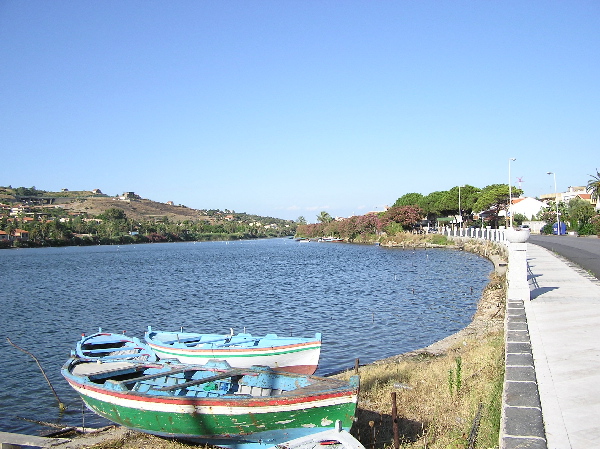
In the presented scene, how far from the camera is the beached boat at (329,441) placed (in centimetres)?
693

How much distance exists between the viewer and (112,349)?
12508mm

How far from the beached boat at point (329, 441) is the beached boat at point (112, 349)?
510 cm

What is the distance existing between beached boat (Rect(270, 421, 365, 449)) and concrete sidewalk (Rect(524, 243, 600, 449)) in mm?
2469

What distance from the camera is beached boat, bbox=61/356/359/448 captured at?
7.66 meters

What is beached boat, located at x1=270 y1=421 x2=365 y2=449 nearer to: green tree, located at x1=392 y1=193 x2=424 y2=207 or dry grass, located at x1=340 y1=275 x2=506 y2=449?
dry grass, located at x1=340 y1=275 x2=506 y2=449

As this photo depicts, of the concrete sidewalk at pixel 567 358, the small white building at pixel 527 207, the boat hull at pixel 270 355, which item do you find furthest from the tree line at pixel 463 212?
the boat hull at pixel 270 355

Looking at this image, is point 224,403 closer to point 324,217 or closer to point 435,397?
point 435,397

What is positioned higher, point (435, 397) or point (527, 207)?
point (527, 207)

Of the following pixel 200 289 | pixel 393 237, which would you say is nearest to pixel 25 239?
pixel 393 237

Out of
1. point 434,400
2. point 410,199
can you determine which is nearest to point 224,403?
point 434,400

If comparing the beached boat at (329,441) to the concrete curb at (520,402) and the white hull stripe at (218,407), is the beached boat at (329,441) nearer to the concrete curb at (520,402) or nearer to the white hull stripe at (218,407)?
the white hull stripe at (218,407)

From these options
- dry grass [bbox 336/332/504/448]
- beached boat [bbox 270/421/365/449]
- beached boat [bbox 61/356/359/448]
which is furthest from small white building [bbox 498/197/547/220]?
beached boat [bbox 270/421/365/449]

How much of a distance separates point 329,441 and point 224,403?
70.6 inches

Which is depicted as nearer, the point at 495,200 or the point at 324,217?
the point at 495,200
